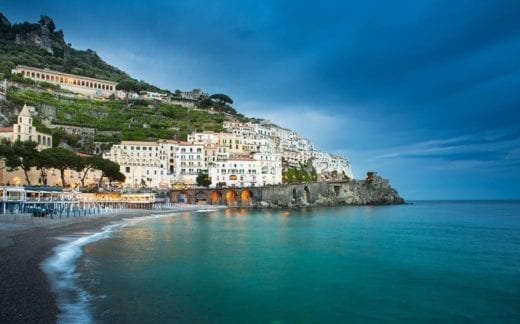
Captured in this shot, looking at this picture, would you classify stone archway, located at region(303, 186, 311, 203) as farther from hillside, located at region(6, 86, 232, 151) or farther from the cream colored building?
hillside, located at region(6, 86, 232, 151)

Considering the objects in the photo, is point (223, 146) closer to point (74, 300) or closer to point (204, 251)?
point (204, 251)

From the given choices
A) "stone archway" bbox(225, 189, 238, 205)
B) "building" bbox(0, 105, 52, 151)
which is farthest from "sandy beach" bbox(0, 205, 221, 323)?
"stone archway" bbox(225, 189, 238, 205)

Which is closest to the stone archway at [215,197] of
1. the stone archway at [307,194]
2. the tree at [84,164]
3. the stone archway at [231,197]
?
the stone archway at [231,197]

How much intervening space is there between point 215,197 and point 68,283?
75.1 metres

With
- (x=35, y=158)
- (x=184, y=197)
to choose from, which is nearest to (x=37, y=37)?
(x=184, y=197)

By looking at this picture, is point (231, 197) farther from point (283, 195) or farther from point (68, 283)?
point (68, 283)

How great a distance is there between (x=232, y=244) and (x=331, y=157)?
375 feet

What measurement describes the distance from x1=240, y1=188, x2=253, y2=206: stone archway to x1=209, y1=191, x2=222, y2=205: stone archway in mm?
4822

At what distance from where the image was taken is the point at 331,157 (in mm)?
140750

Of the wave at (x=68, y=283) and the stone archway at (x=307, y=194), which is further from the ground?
the stone archway at (x=307, y=194)

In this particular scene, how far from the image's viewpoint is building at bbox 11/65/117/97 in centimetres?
11748

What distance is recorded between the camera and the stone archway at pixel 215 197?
293 ft

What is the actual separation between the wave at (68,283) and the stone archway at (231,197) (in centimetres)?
6274

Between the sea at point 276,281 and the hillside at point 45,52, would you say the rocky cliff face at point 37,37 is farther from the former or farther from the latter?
the sea at point 276,281
